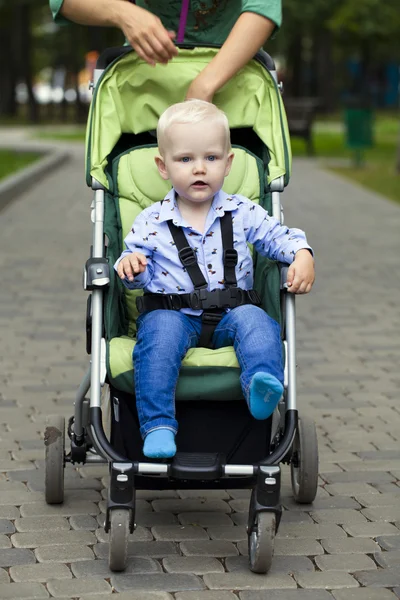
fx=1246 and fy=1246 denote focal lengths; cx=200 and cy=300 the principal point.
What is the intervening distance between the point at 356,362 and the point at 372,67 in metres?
62.8

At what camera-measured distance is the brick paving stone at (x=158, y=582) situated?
12.6ft

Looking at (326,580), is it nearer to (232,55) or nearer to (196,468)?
(196,468)

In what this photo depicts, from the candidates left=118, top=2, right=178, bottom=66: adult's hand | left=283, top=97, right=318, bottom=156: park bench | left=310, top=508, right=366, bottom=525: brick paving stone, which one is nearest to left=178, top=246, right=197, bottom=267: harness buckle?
left=118, top=2, right=178, bottom=66: adult's hand

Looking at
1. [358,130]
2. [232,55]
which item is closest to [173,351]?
[232,55]

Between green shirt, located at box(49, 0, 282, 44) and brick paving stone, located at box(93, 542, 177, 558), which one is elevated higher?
green shirt, located at box(49, 0, 282, 44)

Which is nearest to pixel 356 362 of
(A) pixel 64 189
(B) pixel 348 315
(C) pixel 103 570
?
(B) pixel 348 315

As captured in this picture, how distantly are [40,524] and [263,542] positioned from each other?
3.08ft

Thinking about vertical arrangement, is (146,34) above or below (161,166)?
above

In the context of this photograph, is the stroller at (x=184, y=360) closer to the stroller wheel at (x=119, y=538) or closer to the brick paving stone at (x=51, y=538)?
the stroller wheel at (x=119, y=538)

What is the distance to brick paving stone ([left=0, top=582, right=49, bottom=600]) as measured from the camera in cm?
375

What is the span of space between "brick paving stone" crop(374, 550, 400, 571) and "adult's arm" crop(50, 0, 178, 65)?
1.98 metres

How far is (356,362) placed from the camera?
23.4ft

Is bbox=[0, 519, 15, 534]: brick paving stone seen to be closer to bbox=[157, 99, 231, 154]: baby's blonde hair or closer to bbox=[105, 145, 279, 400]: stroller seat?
bbox=[105, 145, 279, 400]: stroller seat

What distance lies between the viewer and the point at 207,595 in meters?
3.78
